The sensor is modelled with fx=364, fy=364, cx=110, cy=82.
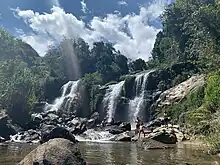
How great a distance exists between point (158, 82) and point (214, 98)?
3160 centimetres

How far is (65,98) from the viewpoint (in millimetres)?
68938

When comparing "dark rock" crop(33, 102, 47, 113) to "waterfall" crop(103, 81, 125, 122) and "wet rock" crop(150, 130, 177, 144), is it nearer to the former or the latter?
"waterfall" crop(103, 81, 125, 122)

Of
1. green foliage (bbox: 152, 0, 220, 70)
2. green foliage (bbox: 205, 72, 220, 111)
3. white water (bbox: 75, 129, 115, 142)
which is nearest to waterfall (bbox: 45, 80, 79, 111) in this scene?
green foliage (bbox: 152, 0, 220, 70)

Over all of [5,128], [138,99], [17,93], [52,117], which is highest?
[17,93]

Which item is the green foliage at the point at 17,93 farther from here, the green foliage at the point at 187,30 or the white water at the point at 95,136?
the green foliage at the point at 187,30

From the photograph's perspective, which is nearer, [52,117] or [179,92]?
[179,92]

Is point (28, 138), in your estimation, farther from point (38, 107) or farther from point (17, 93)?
point (38, 107)

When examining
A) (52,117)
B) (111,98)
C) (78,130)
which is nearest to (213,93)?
(78,130)

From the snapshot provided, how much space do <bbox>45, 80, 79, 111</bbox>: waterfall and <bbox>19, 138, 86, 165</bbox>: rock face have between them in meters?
52.4

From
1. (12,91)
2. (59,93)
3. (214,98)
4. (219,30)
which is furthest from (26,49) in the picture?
(214,98)

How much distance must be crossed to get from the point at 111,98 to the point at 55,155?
48773 mm

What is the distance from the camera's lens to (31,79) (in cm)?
6888

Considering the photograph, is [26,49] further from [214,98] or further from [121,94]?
[214,98]

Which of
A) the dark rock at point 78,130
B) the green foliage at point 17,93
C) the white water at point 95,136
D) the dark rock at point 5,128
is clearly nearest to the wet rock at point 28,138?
the dark rock at point 5,128
